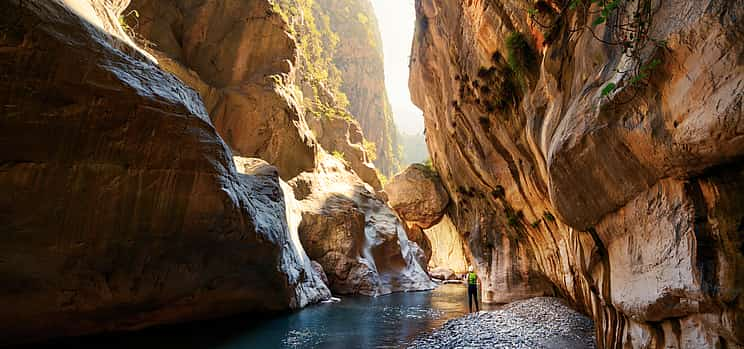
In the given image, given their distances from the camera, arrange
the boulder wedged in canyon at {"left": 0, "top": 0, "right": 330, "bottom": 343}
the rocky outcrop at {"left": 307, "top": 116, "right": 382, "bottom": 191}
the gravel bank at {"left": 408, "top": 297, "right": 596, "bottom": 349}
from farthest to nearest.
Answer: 1. the rocky outcrop at {"left": 307, "top": 116, "right": 382, "bottom": 191}
2. the gravel bank at {"left": 408, "top": 297, "right": 596, "bottom": 349}
3. the boulder wedged in canyon at {"left": 0, "top": 0, "right": 330, "bottom": 343}

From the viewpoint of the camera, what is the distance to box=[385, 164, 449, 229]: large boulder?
26.4 m

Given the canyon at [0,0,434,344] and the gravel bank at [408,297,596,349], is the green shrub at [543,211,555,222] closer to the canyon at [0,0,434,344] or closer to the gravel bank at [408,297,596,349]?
the gravel bank at [408,297,596,349]

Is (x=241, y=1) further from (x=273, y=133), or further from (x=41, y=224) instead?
(x=41, y=224)

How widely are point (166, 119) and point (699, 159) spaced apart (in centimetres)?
889

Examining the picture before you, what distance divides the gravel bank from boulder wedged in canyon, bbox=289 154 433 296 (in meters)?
10.2

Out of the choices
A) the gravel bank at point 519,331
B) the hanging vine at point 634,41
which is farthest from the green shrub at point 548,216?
the hanging vine at point 634,41

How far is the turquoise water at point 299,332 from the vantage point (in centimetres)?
826

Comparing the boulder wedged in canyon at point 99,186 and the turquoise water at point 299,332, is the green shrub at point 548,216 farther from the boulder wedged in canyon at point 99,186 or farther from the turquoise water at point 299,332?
the boulder wedged in canyon at point 99,186

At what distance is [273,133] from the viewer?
840 inches

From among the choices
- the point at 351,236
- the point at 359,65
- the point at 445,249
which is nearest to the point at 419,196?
the point at 351,236

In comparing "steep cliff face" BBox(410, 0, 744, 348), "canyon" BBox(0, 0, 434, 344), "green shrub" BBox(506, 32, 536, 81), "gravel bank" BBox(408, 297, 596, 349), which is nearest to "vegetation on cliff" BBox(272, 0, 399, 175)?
"canyon" BBox(0, 0, 434, 344)

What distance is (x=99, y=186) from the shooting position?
7844mm

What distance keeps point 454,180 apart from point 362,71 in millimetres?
49955

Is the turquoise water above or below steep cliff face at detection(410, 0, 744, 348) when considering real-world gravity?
below
